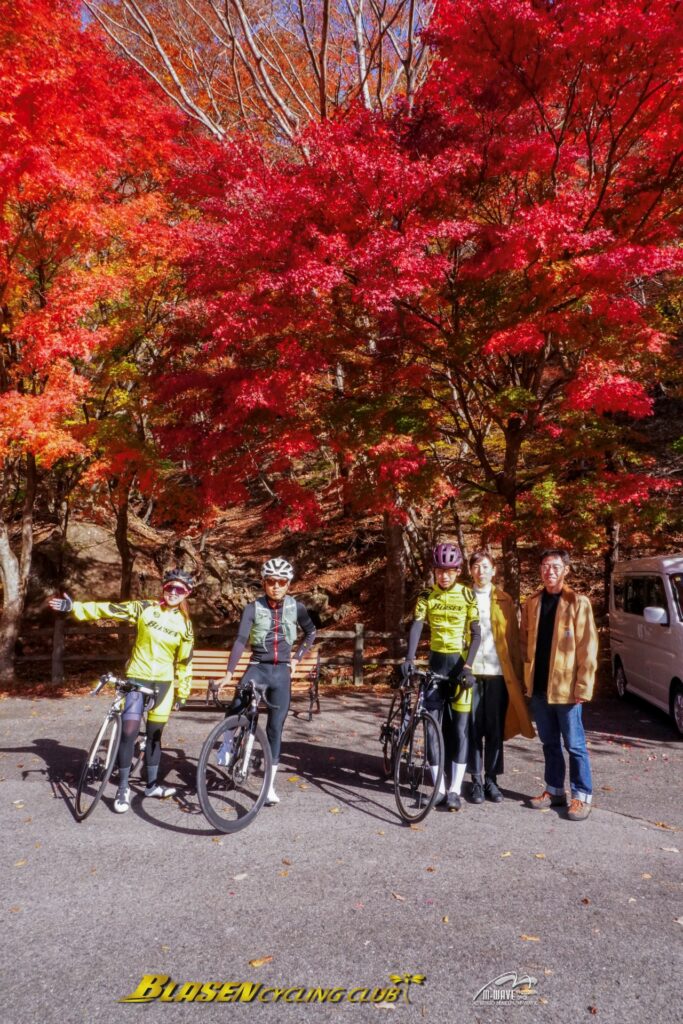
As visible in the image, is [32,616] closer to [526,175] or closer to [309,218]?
[309,218]

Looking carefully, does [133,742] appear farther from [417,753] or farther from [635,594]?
[635,594]

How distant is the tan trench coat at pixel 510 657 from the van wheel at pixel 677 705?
2852 mm

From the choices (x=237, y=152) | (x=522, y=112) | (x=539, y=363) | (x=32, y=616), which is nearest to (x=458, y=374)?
(x=539, y=363)

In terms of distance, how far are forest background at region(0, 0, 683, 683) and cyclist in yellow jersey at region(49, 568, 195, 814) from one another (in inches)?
130

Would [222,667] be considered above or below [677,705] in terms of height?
→ above

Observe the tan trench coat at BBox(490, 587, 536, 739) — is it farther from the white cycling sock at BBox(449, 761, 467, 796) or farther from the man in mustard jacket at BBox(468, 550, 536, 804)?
the white cycling sock at BBox(449, 761, 467, 796)

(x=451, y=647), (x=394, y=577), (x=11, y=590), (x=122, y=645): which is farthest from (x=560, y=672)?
(x=122, y=645)

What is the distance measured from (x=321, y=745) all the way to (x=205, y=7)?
15.6 m

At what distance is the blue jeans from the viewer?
5230mm

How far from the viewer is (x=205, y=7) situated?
15.0 metres

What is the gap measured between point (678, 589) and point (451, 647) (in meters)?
3.77

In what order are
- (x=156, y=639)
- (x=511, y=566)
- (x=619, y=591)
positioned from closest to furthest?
(x=156, y=639), (x=619, y=591), (x=511, y=566)

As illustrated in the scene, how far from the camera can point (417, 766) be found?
17.4 feet

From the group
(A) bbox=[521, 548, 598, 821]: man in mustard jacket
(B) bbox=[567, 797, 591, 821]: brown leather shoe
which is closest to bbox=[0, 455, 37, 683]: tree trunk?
(A) bbox=[521, 548, 598, 821]: man in mustard jacket
